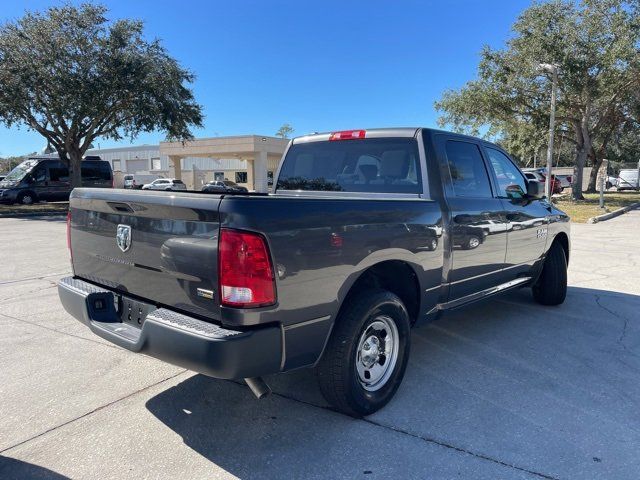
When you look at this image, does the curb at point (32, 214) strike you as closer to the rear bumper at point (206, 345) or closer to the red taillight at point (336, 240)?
the rear bumper at point (206, 345)

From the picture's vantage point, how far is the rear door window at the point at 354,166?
155 inches

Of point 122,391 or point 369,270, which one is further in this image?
point 122,391

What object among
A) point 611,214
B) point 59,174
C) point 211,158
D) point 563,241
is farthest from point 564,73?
point 211,158

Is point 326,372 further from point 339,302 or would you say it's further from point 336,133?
point 336,133

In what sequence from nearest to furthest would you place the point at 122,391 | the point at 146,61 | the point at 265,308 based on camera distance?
the point at 265,308
the point at 122,391
the point at 146,61

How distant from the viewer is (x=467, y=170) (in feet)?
14.0

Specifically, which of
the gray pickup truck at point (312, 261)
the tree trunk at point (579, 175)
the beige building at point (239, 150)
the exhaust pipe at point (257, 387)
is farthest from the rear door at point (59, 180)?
the tree trunk at point (579, 175)

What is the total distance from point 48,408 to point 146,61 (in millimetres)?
22267

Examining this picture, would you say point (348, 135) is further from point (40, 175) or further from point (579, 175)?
point (579, 175)

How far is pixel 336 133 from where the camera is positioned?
444cm

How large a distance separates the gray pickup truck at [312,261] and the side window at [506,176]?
0.07m

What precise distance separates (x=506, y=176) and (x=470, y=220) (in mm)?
1208

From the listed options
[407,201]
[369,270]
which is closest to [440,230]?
[407,201]

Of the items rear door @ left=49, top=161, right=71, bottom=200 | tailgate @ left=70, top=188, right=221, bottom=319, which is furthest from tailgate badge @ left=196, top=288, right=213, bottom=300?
rear door @ left=49, top=161, right=71, bottom=200
